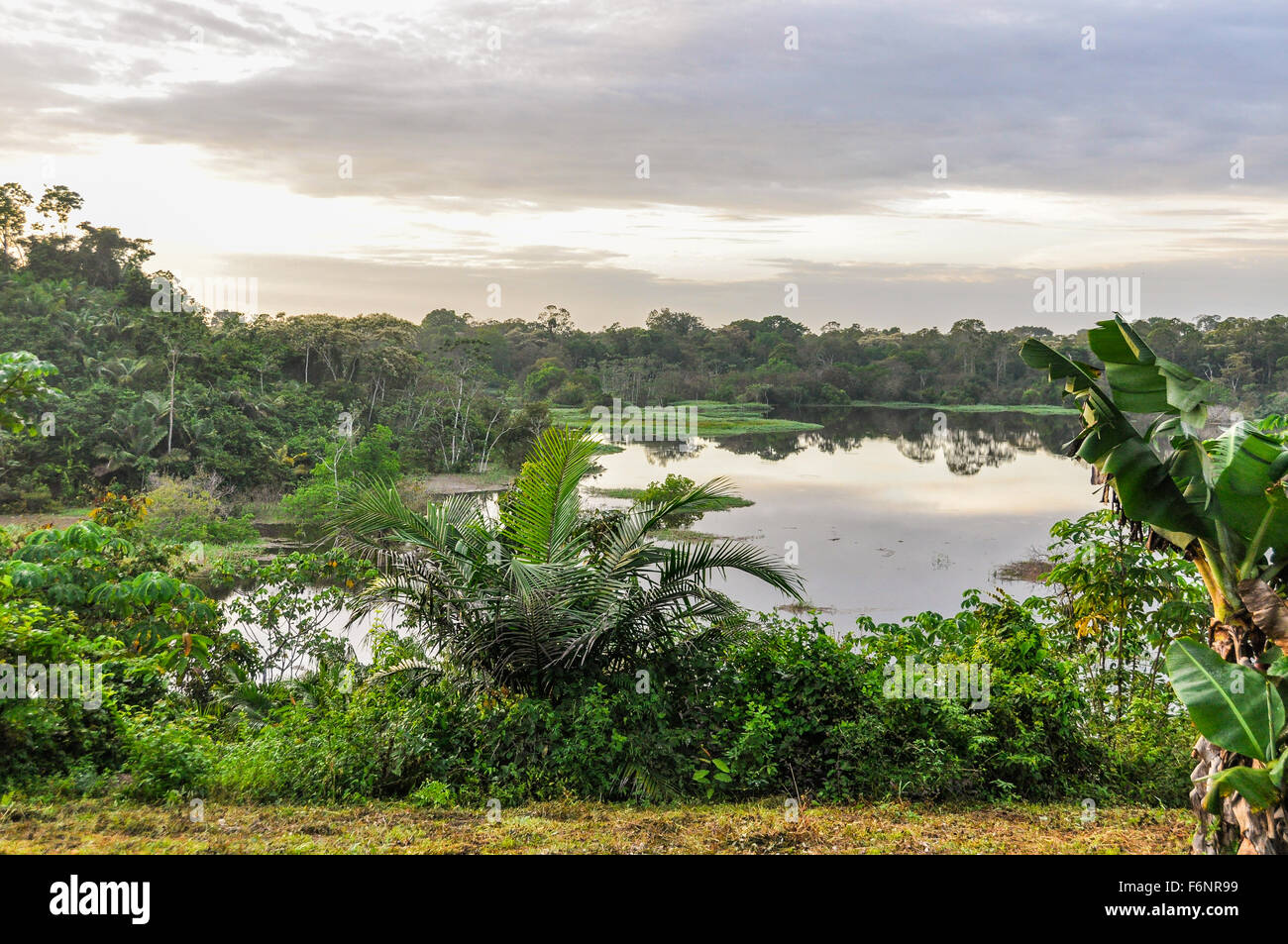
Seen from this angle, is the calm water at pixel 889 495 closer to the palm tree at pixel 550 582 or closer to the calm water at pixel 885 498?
the calm water at pixel 885 498

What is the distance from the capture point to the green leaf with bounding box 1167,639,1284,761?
2635 millimetres

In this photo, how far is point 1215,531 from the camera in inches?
121

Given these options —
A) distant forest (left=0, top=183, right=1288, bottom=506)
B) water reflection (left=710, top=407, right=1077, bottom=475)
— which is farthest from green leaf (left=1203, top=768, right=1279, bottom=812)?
water reflection (left=710, top=407, right=1077, bottom=475)

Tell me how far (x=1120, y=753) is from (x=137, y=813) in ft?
15.3

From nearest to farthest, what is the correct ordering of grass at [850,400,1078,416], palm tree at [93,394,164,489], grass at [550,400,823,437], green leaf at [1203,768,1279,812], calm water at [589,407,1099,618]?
1. green leaf at [1203,768,1279,812]
2. calm water at [589,407,1099,618]
3. palm tree at [93,394,164,489]
4. grass at [550,400,823,437]
5. grass at [850,400,1078,416]

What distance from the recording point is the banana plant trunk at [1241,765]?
2.58 meters

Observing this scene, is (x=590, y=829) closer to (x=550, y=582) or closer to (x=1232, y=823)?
(x=550, y=582)

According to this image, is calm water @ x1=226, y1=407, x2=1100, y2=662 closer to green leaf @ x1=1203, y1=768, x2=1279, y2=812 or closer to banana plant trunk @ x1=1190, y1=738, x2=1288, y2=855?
banana plant trunk @ x1=1190, y1=738, x2=1288, y2=855

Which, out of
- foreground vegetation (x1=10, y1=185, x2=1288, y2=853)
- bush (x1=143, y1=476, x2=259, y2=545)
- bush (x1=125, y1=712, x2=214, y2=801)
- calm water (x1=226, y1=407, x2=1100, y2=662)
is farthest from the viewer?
bush (x1=143, y1=476, x2=259, y2=545)

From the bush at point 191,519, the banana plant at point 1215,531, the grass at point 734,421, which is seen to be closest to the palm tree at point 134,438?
the bush at point 191,519

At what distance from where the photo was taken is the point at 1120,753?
14.8 ft

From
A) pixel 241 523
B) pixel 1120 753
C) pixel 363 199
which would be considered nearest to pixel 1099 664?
pixel 1120 753
